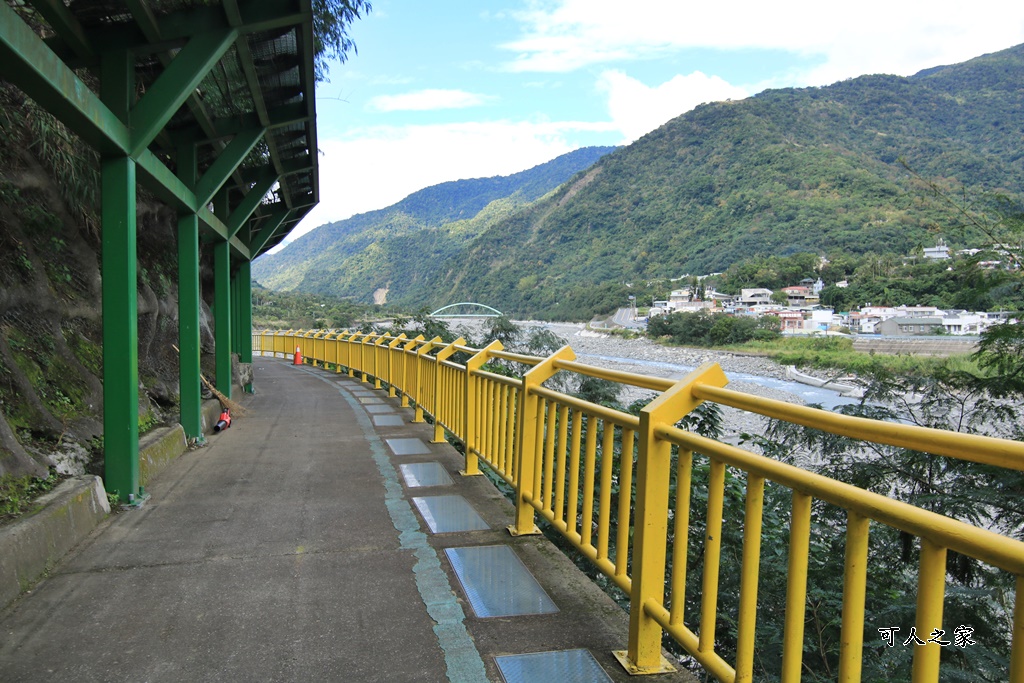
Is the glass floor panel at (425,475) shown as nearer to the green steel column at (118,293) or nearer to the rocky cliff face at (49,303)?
the green steel column at (118,293)

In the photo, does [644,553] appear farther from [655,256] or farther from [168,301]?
[655,256]

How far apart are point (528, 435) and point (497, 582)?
86cm

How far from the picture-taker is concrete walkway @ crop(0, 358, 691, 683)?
267 cm

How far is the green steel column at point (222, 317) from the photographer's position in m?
9.60

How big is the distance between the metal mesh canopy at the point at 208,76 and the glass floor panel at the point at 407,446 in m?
3.21

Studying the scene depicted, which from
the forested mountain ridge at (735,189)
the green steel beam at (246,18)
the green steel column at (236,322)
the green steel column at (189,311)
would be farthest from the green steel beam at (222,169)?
the forested mountain ridge at (735,189)

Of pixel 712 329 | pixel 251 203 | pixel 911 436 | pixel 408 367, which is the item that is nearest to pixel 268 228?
pixel 251 203

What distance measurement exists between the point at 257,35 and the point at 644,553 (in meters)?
5.82

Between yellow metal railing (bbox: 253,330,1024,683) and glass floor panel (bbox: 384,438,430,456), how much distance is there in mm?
2095

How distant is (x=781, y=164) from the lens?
97.7 m

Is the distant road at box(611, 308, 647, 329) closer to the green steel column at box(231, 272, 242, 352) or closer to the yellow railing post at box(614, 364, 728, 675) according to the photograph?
the green steel column at box(231, 272, 242, 352)

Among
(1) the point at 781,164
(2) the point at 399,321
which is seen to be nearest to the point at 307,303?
(2) the point at 399,321

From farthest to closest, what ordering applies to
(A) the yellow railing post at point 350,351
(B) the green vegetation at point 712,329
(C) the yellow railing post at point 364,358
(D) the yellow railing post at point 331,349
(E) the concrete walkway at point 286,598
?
(B) the green vegetation at point 712,329
(D) the yellow railing post at point 331,349
(A) the yellow railing post at point 350,351
(C) the yellow railing post at point 364,358
(E) the concrete walkway at point 286,598

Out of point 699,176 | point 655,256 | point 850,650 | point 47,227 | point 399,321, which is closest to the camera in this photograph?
point 850,650
